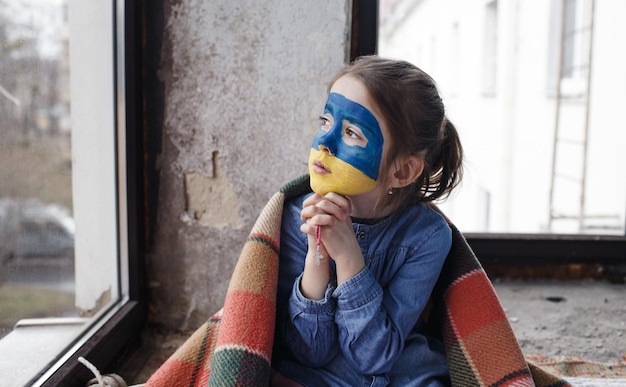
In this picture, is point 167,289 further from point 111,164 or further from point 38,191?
point 38,191

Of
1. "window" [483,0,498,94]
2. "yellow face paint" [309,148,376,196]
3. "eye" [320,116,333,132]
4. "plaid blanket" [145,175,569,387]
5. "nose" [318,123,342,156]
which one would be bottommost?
"plaid blanket" [145,175,569,387]

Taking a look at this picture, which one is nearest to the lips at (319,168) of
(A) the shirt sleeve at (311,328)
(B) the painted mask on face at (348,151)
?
(B) the painted mask on face at (348,151)

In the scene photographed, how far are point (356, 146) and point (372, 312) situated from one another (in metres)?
0.30

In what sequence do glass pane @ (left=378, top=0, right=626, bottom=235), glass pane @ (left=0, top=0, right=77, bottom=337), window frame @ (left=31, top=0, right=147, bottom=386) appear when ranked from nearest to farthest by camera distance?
1. glass pane @ (left=0, top=0, right=77, bottom=337)
2. window frame @ (left=31, top=0, right=147, bottom=386)
3. glass pane @ (left=378, top=0, right=626, bottom=235)

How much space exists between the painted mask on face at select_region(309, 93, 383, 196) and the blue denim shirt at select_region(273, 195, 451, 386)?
0.14 m

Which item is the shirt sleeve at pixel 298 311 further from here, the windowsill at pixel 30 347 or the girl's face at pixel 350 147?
the windowsill at pixel 30 347

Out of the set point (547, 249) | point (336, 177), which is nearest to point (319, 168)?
point (336, 177)

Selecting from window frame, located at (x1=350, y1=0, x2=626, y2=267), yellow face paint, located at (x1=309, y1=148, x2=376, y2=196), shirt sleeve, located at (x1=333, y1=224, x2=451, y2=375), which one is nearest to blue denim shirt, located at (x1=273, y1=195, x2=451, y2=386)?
shirt sleeve, located at (x1=333, y1=224, x2=451, y2=375)

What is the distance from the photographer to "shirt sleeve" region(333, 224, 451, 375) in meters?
1.03

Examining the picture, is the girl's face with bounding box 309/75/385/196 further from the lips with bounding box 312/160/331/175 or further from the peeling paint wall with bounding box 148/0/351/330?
the peeling paint wall with bounding box 148/0/351/330

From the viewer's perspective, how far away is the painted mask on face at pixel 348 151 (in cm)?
102

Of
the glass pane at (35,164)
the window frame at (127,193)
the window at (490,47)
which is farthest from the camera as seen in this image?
the window at (490,47)

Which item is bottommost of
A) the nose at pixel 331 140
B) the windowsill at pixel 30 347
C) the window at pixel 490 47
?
the windowsill at pixel 30 347

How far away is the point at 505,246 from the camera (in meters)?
2.11
